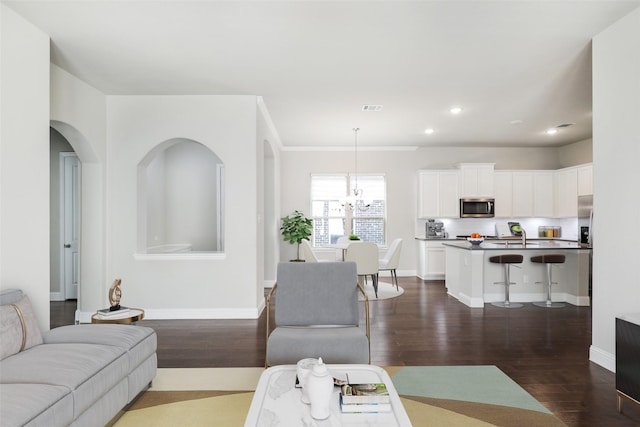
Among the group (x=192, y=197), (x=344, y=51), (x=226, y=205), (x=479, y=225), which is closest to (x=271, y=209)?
(x=192, y=197)

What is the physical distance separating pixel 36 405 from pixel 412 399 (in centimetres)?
219

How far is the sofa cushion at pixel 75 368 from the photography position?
6.46 ft

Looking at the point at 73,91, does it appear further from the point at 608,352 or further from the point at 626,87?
the point at 608,352

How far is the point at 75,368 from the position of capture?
6.82 ft

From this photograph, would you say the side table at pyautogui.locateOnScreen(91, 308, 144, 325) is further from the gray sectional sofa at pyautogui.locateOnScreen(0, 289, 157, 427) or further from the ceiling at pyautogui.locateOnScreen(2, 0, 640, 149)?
the ceiling at pyautogui.locateOnScreen(2, 0, 640, 149)

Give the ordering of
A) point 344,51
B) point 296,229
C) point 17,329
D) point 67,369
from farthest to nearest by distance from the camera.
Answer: point 296,229
point 344,51
point 17,329
point 67,369

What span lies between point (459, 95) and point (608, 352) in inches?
129

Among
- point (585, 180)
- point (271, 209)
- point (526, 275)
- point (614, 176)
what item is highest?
point (585, 180)

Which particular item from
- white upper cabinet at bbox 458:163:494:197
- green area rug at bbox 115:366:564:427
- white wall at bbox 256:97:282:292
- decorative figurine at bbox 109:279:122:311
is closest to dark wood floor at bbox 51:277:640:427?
green area rug at bbox 115:366:564:427

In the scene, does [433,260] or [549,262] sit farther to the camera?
[433,260]

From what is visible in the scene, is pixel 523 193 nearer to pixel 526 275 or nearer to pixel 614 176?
pixel 526 275

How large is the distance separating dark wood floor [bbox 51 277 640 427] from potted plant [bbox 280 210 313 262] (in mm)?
2490

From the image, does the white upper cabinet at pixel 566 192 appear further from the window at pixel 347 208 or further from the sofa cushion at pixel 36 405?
the sofa cushion at pixel 36 405

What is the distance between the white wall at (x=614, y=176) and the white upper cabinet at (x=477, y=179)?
4672 mm
